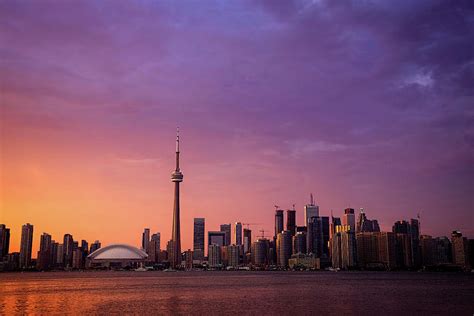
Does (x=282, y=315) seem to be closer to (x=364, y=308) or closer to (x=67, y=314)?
(x=364, y=308)

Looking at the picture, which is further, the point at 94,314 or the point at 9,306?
the point at 9,306

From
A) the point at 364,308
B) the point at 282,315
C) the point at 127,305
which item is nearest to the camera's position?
the point at 282,315

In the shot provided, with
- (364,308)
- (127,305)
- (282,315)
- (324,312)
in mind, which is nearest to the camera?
(282,315)

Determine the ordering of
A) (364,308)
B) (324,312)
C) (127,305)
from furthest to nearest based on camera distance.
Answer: (127,305) < (364,308) < (324,312)

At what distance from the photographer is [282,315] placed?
76750mm

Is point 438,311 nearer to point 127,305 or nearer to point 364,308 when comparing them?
point 364,308

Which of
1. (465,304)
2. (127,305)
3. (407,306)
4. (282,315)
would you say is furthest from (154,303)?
(465,304)

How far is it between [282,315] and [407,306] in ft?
99.7

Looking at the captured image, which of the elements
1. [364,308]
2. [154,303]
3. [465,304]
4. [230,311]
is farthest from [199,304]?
[465,304]

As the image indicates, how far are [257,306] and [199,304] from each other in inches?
528

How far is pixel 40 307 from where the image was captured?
9319cm

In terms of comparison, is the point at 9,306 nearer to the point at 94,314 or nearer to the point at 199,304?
the point at 94,314

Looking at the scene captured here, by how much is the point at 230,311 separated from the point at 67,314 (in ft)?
86.4

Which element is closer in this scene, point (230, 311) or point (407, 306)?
point (230, 311)
